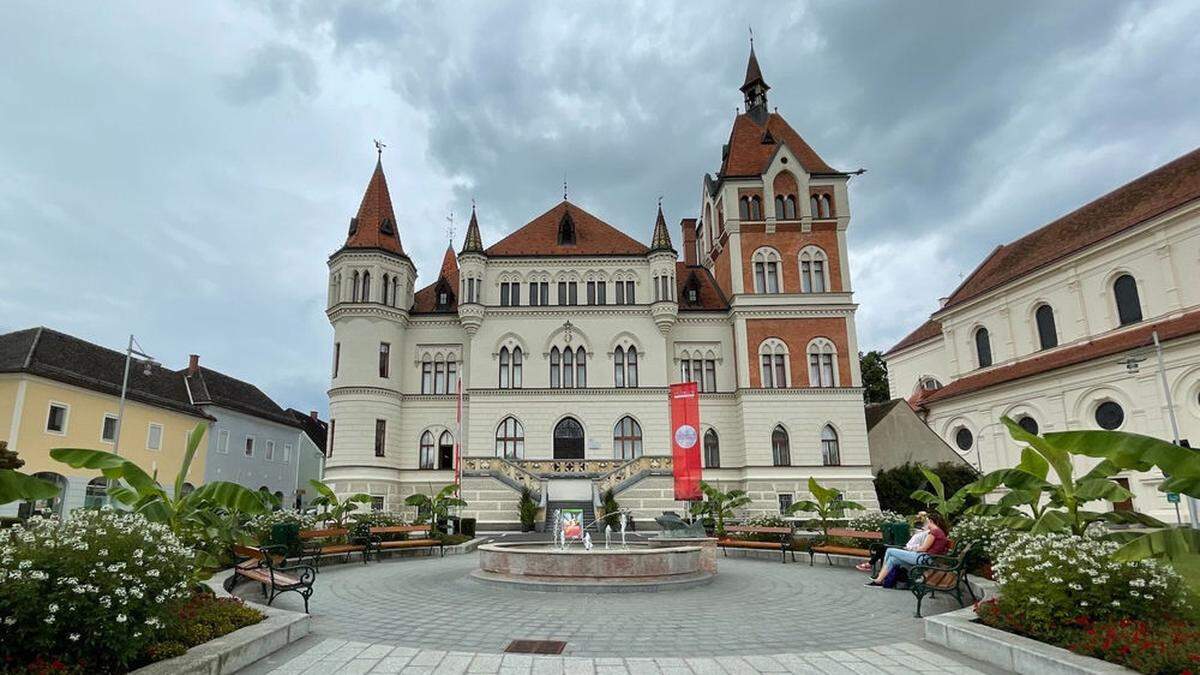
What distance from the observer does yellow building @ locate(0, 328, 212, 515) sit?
3028 cm

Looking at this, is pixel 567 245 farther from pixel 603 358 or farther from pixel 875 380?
pixel 875 380

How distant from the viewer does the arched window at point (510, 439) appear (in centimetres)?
3591

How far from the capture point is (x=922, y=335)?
182 ft

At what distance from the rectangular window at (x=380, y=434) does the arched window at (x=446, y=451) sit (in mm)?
2965

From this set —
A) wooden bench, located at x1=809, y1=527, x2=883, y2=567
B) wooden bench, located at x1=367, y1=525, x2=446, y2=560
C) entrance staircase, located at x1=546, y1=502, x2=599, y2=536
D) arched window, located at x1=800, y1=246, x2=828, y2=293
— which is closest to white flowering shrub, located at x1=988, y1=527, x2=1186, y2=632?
wooden bench, located at x1=809, y1=527, x2=883, y2=567

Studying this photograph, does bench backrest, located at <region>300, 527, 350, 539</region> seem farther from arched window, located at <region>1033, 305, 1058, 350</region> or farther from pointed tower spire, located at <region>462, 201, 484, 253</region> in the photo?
arched window, located at <region>1033, 305, 1058, 350</region>

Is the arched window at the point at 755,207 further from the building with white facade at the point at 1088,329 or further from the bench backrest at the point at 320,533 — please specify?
the bench backrest at the point at 320,533

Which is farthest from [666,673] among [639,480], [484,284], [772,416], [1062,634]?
[484,284]

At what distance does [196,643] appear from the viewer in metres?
6.90

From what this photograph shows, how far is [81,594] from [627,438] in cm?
3132

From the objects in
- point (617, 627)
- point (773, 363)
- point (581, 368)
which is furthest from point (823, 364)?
point (617, 627)

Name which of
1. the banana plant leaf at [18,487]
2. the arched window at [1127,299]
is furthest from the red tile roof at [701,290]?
the banana plant leaf at [18,487]

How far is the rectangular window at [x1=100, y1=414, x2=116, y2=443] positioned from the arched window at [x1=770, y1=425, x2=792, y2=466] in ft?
115

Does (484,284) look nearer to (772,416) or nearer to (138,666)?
(772,416)
